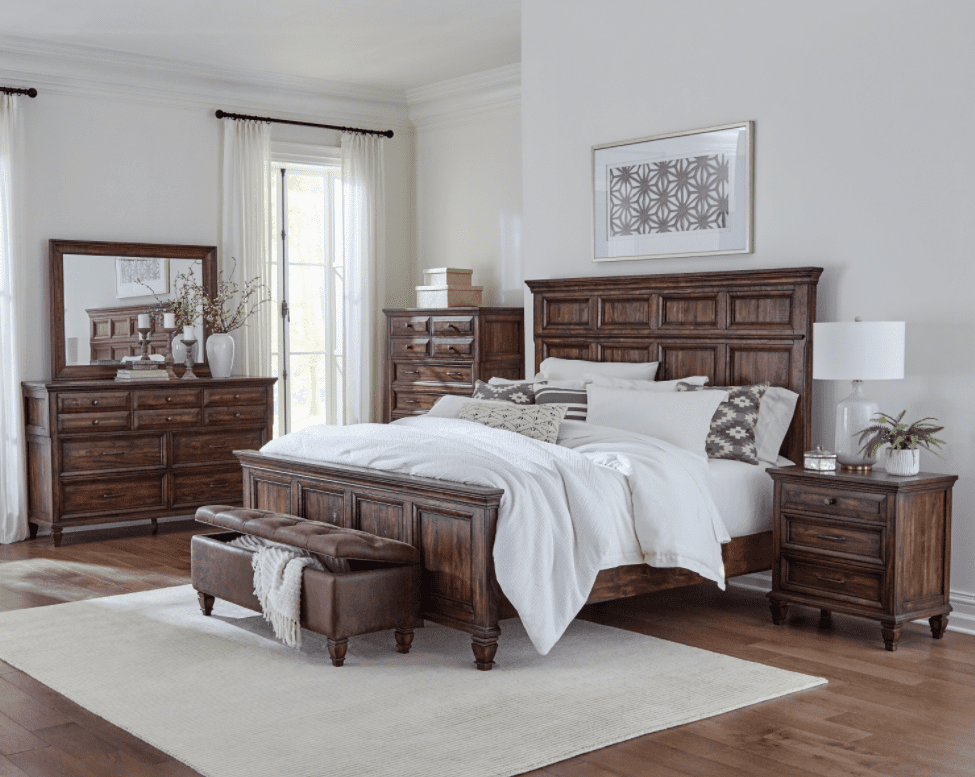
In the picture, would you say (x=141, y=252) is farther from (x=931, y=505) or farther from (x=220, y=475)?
(x=931, y=505)

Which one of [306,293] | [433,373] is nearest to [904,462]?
[433,373]

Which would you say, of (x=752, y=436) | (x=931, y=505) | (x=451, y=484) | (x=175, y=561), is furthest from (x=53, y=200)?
(x=931, y=505)

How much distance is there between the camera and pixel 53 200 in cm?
677

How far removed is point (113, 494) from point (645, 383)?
129 inches

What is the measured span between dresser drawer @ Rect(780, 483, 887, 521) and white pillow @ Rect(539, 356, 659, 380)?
3.77ft

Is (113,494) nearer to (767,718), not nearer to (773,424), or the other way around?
(773,424)

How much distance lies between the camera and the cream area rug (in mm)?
3045

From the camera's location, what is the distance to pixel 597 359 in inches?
226

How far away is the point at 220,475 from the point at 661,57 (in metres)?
3.66

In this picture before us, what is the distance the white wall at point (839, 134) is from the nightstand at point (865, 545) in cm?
27

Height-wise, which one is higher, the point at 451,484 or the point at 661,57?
the point at 661,57

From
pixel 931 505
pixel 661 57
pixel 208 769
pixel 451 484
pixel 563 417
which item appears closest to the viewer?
pixel 208 769

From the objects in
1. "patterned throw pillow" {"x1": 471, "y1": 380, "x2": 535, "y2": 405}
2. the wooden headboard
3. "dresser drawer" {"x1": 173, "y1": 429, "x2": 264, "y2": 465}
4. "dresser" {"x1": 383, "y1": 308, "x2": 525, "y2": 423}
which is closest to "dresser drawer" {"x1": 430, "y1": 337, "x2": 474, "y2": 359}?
"dresser" {"x1": 383, "y1": 308, "x2": 525, "y2": 423}

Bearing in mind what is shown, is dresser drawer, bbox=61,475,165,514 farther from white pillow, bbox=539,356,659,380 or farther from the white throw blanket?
the white throw blanket
